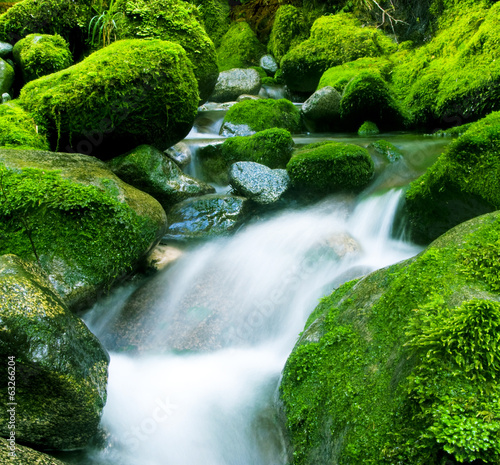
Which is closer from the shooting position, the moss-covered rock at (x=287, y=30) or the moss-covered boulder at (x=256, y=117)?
the moss-covered boulder at (x=256, y=117)

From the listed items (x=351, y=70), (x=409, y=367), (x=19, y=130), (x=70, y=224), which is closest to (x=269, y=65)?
(x=351, y=70)

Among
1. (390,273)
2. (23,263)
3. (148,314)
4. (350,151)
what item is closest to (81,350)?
(23,263)

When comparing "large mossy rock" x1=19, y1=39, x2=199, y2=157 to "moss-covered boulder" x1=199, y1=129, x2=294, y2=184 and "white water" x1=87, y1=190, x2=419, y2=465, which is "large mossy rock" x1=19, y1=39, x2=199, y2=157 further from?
"white water" x1=87, y1=190, x2=419, y2=465

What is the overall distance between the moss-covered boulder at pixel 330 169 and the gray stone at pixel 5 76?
6003 mm

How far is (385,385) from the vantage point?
1.93 meters

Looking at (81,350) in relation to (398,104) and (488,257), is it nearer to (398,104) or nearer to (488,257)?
(488,257)

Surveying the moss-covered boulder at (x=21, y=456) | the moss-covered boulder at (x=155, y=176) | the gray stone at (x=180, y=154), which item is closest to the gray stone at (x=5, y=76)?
the gray stone at (x=180, y=154)

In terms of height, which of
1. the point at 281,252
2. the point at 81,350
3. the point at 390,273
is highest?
the point at 390,273

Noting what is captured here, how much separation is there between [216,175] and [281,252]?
284 cm

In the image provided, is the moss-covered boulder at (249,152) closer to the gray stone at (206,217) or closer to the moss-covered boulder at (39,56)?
the gray stone at (206,217)

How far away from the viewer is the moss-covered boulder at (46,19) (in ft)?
27.7

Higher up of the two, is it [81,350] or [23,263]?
[23,263]

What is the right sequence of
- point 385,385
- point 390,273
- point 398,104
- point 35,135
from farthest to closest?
point 398,104, point 35,135, point 390,273, point 385,385

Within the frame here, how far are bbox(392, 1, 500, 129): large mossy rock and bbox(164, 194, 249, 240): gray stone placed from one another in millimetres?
5506
